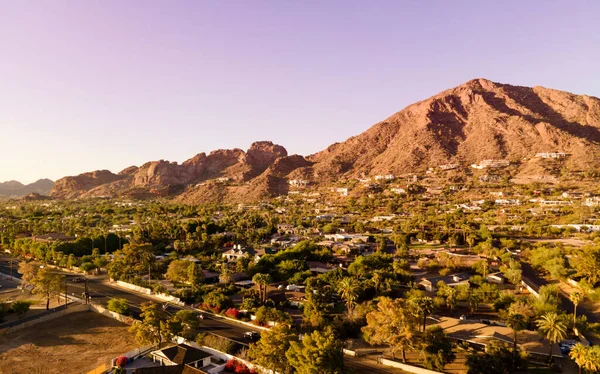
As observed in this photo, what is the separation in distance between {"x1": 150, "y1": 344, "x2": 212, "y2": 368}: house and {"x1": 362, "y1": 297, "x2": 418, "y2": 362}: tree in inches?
520

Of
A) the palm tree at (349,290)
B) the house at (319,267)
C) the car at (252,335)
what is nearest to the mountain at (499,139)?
the house at (319,267)

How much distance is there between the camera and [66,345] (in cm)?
3303

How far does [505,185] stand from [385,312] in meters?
119

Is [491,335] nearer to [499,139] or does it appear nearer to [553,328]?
[553,328]

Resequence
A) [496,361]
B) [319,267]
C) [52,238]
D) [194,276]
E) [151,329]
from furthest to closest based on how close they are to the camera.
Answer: [52,238] → [319,267] → [194,276] → [151,329] → [496,361]

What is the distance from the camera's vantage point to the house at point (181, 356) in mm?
27688

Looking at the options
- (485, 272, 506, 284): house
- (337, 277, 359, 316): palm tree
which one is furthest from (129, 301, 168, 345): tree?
(485, 272, 506, 284): house

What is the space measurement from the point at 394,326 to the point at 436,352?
3.35 metres

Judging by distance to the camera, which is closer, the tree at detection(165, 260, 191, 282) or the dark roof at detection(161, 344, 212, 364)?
the dark roof at detection(161, 344, 212, 364)

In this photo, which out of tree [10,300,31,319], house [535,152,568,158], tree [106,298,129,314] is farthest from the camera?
house [535,152,568,158]

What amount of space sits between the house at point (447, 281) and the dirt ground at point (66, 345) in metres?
33.2

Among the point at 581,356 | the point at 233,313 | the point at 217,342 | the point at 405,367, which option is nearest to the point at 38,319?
the point at 233,313

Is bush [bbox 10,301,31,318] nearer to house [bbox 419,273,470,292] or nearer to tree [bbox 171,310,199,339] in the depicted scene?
tree [bbox 171,310,199,339]

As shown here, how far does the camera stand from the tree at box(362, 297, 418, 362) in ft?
90.3
